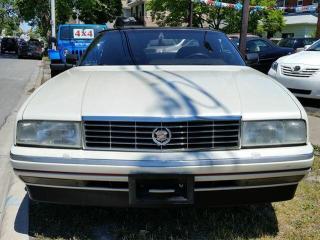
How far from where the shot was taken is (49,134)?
3107 millimetres

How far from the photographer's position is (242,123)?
121 inches

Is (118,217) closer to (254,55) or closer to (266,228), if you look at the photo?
(266,228)

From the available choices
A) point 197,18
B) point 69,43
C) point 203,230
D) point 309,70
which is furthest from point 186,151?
point 197,18

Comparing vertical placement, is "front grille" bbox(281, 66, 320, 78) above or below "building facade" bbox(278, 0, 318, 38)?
above

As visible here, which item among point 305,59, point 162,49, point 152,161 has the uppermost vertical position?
point 162,49

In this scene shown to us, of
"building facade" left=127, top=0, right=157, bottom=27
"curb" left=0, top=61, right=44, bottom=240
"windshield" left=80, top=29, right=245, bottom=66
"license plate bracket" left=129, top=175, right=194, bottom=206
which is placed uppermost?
"windshield" left=80, top=29, right=245, bottom=66

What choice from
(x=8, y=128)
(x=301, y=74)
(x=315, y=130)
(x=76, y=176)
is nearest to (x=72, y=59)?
(x=8, y=128)

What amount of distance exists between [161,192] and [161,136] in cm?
36

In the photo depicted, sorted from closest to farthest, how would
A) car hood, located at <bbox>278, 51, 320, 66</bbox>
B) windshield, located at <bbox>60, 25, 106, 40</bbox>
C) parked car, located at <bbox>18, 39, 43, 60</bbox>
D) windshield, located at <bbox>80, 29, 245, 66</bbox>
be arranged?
windshield, located at <bbox>80, 29, 245, 66</bbox> → car hood, located at <bbox>278, 51, 320, 66</bbox> → windshield, located at <bbox>60, 25, 106, 40</bbox> → parked car, located at <bbox>18, 39, 43, 60</bbox>

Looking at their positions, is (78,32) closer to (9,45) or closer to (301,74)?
(301,74)

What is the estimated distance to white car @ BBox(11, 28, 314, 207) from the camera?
2.97 m

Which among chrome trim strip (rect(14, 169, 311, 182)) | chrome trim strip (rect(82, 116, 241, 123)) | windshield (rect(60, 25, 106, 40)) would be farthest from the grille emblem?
windshield (rect(60, 25, 106, 40))

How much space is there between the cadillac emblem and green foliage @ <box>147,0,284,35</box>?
3108cm

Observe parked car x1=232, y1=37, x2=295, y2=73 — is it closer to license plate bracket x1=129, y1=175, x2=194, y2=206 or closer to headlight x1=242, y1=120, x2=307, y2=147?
headlight x1=242, y1=120, x2=307, y2=147
